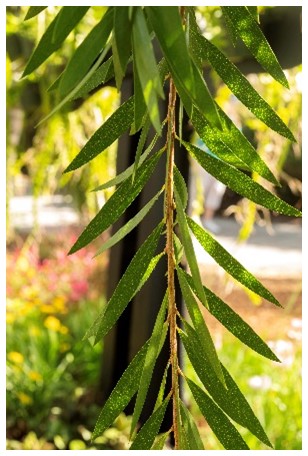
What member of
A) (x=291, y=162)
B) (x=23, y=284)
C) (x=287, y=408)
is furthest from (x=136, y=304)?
(x=291, y=162)

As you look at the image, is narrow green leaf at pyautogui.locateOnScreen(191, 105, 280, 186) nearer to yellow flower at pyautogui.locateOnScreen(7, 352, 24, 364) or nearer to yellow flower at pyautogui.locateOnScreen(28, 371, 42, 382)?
yellow flower at pyautogui.locateOnScreen(28, 371, 42, 382)

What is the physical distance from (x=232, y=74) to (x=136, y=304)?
1845mm

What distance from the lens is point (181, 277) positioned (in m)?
0.32

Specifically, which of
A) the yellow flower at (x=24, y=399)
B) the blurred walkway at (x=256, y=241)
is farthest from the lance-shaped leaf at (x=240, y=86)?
the blurred walkway at (x=256, y=241)

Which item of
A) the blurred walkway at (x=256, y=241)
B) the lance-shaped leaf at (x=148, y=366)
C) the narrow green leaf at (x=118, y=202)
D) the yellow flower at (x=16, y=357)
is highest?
the narrow green leaf at (x=118, y=202)

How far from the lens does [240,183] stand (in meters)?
0.33

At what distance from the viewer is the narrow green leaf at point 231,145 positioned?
31 centimetres

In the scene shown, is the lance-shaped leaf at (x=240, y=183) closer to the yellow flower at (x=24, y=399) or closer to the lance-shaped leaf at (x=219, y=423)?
the lance-shaped leaf at (x=219, y=423)

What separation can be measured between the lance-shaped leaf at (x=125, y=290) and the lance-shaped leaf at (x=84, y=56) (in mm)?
94

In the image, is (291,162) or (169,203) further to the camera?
(291,162)

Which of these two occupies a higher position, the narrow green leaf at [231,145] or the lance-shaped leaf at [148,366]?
the narrow green leaf at [231,145]

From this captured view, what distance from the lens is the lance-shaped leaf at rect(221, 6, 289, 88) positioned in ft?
1.07

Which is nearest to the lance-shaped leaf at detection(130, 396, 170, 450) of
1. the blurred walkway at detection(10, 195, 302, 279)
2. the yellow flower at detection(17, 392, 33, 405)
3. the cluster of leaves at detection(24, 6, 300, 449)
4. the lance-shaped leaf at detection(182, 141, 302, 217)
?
the cluster of leaves at detection(24, 6, 300, 449)

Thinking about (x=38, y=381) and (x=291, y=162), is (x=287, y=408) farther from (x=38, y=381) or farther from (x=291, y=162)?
(x=291, y=162)
